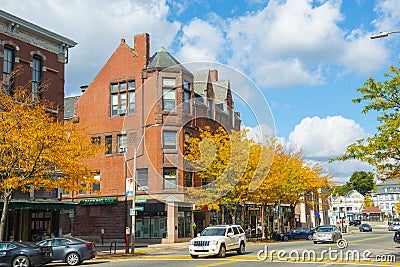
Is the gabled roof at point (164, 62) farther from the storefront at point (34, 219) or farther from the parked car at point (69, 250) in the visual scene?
the parked car at point (69, 250)

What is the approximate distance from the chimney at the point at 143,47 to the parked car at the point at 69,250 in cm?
2904

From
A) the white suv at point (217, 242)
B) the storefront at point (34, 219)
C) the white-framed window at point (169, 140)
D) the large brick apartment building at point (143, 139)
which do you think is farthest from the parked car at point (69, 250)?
the white-framed window at point (169, 140)

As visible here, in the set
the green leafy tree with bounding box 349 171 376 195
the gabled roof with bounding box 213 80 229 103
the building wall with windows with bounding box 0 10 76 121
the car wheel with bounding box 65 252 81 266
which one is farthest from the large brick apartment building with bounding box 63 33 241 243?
the green leafy tree with bounding box 349 171 376 195

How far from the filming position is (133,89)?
165 ft

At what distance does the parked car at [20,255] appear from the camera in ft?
67.4

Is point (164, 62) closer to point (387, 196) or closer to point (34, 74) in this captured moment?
point (34, 74)

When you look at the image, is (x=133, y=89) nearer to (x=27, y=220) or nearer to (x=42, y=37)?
(x=42, y=37)

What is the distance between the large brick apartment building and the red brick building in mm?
11857

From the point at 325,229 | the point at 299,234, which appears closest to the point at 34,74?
the point at 325,229

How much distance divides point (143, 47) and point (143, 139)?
9.88 m

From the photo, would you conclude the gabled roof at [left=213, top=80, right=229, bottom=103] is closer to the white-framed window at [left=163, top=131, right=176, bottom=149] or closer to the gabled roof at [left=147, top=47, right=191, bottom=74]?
the gabled roof at [left=147, top=47, right=191, bottom=74]

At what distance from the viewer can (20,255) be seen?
68.1 feet

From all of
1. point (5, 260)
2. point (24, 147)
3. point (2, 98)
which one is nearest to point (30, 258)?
point (5, 260)

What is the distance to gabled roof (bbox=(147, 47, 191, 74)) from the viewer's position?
49344mm
